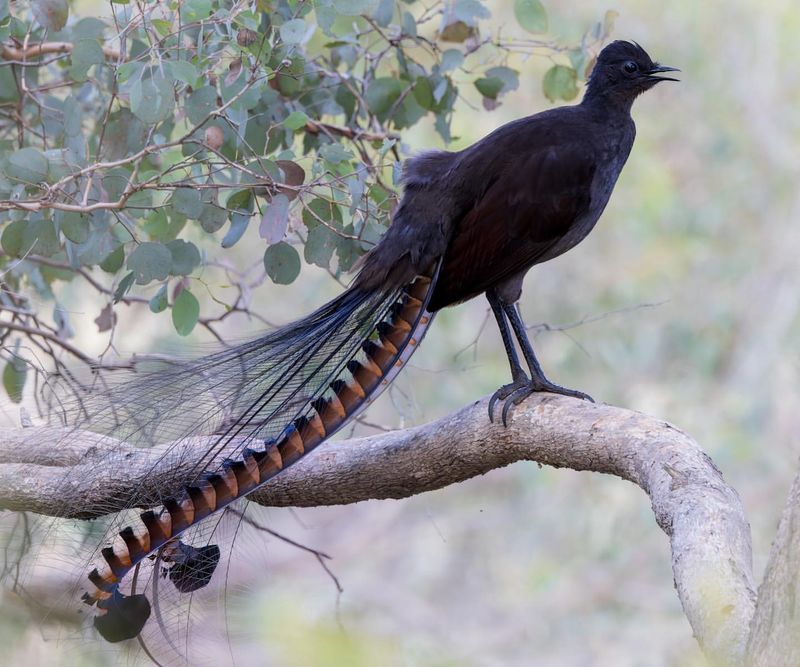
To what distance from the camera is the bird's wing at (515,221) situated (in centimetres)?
276

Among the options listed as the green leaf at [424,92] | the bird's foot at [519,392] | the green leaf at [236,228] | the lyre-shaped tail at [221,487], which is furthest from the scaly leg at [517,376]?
the green leaf at [236,228]

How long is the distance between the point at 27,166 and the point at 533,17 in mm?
1447

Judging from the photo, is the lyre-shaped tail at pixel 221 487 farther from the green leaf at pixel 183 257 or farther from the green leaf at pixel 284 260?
A: the green leaf at pixel 183 257

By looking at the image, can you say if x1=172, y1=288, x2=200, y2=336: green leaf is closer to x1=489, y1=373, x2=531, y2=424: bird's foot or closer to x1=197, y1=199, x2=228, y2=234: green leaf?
x1=197, y1=199, x2=228, y2=234: green leaf

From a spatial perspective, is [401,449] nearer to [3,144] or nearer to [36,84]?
[3,144]

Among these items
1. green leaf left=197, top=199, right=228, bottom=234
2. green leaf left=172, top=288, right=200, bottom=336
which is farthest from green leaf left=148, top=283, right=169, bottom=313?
green leaf left=197, top=199, right=228, bottom=234

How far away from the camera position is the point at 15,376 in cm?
319

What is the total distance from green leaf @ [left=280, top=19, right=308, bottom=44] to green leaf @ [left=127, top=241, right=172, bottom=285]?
554 millimetres

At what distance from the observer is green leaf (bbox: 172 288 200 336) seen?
264 centimetres

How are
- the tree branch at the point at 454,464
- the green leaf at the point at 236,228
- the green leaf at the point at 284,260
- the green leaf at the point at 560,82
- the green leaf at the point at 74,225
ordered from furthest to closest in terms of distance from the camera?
1. the green leaf at the point at 560,82
2. the green leaf at the point at 284,260
3. the green leaf at the point at 236,228
4. the green leaf at the point at 74,225
5. the tree branch at the point at 454,464

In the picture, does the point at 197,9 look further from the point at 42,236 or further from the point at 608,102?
the point at 608,102

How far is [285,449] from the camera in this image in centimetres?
230

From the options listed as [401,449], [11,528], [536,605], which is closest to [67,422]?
[11,528]

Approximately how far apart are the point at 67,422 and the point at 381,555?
290 inches
